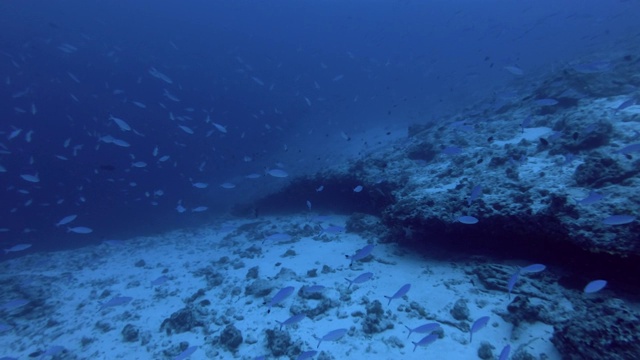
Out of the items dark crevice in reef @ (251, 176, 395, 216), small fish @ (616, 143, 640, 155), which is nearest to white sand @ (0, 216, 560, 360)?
dark crevice in reef @ (251, 176, 395, 216)

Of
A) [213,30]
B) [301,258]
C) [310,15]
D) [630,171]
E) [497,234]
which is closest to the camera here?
[630,171]

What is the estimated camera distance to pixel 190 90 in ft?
244

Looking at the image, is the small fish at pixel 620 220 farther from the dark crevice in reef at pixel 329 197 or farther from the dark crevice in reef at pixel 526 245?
the dark crevice in reef at pixel 329 197

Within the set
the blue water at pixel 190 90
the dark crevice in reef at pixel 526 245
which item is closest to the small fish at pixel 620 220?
the dark crevice in reef at pixel 526 245

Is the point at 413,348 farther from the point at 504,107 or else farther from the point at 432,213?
the point at 504,107

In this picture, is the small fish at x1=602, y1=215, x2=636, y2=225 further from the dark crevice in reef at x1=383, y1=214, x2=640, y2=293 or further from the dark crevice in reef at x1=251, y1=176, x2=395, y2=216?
the dark crevice in reef at x1=251, y1=176, x2=395, y2=216

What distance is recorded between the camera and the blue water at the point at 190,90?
29.2 meters

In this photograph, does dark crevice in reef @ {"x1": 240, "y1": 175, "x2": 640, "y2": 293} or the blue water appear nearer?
dark crevice in reef @ {"x1": 240, "y1": 175, "x2": 640, "y2": 293}

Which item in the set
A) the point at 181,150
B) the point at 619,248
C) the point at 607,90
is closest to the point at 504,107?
the point at 607,90

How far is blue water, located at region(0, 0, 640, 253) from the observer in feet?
95.9

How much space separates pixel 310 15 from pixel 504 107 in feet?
275

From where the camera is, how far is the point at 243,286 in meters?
9.70

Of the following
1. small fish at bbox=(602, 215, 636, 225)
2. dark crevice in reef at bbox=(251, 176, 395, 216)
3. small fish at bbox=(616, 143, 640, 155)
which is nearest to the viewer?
small fish at bbox=(602, 215, 636, 225)

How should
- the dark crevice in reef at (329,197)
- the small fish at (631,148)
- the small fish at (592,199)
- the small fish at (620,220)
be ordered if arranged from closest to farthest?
the small fish at (620,220) < the small fish at (592,199) < the small fish at (631,148) < the dark crevice in reef at (329,197)
